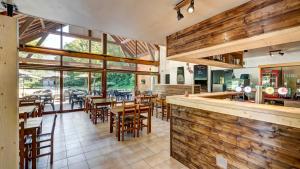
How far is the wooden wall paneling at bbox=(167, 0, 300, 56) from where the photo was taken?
1628 mm

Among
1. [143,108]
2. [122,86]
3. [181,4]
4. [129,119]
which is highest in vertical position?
[181,4]

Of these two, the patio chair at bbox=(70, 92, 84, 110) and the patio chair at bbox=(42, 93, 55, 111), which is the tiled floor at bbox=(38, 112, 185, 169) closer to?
the patio chair at bbox=(42, 93, 55, 111)

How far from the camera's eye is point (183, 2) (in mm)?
1975

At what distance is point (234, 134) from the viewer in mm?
1984

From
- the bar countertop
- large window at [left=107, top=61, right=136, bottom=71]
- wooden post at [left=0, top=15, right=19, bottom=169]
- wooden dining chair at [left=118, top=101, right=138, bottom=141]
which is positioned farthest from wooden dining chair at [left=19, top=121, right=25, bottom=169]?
large window at [left=107, top=61, right=136, bottom=71]

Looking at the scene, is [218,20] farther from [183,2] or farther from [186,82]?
[186,82]

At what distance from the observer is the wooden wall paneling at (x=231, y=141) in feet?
5.14

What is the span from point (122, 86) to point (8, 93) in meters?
8.73

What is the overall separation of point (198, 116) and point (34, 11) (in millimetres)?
3396

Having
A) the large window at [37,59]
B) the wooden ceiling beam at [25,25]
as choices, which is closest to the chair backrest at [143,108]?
the large window at [37,59]

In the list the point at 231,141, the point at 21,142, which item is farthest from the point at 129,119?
the point at 231,141

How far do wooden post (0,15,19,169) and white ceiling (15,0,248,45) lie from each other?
3.84 ft

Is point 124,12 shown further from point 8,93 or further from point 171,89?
point 171,89

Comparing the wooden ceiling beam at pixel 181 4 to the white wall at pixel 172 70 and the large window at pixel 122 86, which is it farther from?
the large window at pixel 122 86
